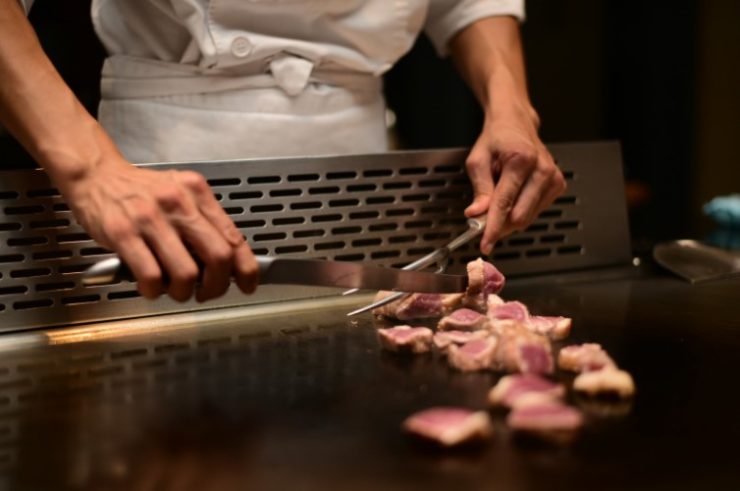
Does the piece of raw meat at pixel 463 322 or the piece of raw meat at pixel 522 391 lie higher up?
the piece of raw meat at pixel 463 322

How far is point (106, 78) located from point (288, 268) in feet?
2.27

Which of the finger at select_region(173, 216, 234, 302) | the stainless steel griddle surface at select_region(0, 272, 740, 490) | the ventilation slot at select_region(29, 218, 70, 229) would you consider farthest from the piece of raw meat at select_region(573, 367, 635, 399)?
the ventilation slot at select_region(29, 218, 70, 229)

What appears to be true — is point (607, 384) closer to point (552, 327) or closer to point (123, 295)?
point (552, 327)

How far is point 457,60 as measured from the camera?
5.44 ft

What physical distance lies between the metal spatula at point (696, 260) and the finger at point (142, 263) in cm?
95

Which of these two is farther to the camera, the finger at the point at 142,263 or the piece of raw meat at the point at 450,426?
the finger at the point at 142,263

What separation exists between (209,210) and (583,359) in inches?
17.5

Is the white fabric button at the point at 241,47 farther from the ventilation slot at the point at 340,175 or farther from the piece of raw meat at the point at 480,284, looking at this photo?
the piece of raw meat at the point at 480,284

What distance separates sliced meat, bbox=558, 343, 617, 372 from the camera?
89 centimetres

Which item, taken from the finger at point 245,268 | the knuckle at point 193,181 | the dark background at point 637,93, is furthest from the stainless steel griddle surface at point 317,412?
the dark background at point 637,93

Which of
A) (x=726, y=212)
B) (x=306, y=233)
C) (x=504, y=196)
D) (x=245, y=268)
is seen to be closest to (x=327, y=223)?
(x=306, y=233)

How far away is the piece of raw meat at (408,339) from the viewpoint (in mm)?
998

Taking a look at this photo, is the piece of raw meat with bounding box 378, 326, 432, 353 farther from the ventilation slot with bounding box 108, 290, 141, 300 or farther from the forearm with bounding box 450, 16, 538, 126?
the forearm with bounding box 450, 16, 538, 126

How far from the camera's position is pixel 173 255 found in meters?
0.86
